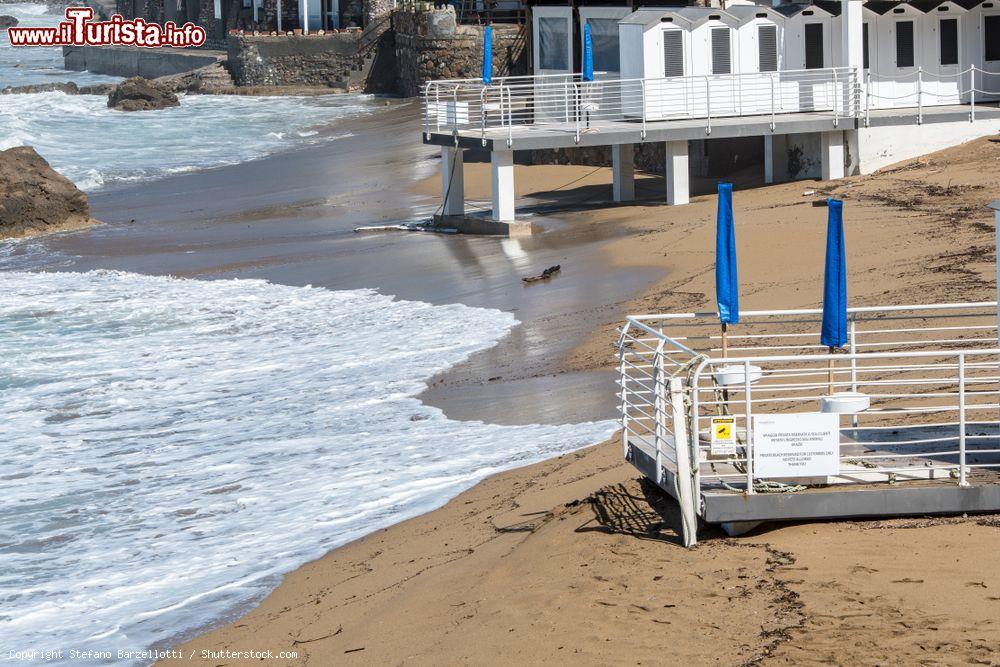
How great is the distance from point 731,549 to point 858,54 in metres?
20.4

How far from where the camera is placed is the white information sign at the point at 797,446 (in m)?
8.34

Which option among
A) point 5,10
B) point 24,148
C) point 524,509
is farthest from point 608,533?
point 5,10

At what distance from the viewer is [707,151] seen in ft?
98.0

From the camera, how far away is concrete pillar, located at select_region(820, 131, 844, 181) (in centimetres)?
2603

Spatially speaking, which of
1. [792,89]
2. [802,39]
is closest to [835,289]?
[792,89]

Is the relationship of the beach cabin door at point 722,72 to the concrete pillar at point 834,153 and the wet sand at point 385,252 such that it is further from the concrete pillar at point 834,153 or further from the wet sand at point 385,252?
the wet sand at point 385,252

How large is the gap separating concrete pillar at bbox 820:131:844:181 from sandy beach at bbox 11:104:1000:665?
3.15ft

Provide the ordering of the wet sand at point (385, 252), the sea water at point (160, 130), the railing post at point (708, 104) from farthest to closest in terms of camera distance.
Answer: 1. the sea water at point (160, 130)
2. the railing post at point (708, 104)
3. the wet sand at point (385, 252)

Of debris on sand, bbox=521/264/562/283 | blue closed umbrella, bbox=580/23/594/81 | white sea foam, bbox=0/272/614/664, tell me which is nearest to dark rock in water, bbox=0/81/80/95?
blue closed umbrella, bbox=580/23/594/81

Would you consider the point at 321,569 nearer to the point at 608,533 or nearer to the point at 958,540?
the point at 608,533

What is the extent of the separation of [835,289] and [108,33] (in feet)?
296

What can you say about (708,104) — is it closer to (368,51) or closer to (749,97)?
(749,97)

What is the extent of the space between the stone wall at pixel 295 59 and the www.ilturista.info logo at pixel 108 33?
18122mm

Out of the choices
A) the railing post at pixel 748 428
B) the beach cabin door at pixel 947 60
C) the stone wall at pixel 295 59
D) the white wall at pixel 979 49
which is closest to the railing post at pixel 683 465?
the railing post at pixel 748 428
